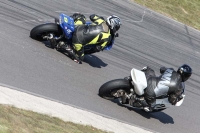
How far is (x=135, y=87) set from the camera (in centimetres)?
991

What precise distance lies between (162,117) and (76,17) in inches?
136

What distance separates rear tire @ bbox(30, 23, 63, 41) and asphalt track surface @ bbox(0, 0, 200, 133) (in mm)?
191

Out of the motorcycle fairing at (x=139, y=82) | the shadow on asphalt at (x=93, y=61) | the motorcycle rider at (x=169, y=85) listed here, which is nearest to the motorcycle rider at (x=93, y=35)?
the shadow on asphalt at (x=93, y=61)

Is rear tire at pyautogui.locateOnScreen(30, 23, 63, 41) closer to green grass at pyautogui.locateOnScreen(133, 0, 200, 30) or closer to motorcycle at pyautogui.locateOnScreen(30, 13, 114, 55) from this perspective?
motorcycle at pyautogui.locateOnScreen(30, 13, 114, 55)

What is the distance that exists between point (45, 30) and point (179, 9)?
637 inches

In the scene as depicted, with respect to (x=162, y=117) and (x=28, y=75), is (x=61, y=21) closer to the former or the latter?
(x=28, y=75)

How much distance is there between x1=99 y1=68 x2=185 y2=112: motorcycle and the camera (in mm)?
9930

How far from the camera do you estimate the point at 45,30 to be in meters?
11.3

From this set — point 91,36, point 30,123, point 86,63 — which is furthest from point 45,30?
point 30,123

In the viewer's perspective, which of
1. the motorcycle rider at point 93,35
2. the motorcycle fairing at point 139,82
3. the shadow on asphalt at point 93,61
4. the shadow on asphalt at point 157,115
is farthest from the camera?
the shadow on asphalt at point 93,61

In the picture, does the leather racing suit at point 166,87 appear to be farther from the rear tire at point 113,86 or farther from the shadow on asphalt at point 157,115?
the shadow on asphalt at point 157,115

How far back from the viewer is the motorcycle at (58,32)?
11258 millimetres

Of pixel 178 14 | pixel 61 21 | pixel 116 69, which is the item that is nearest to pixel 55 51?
pixel 61 21

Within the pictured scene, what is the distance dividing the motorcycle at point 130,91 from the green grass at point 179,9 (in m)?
13.7
